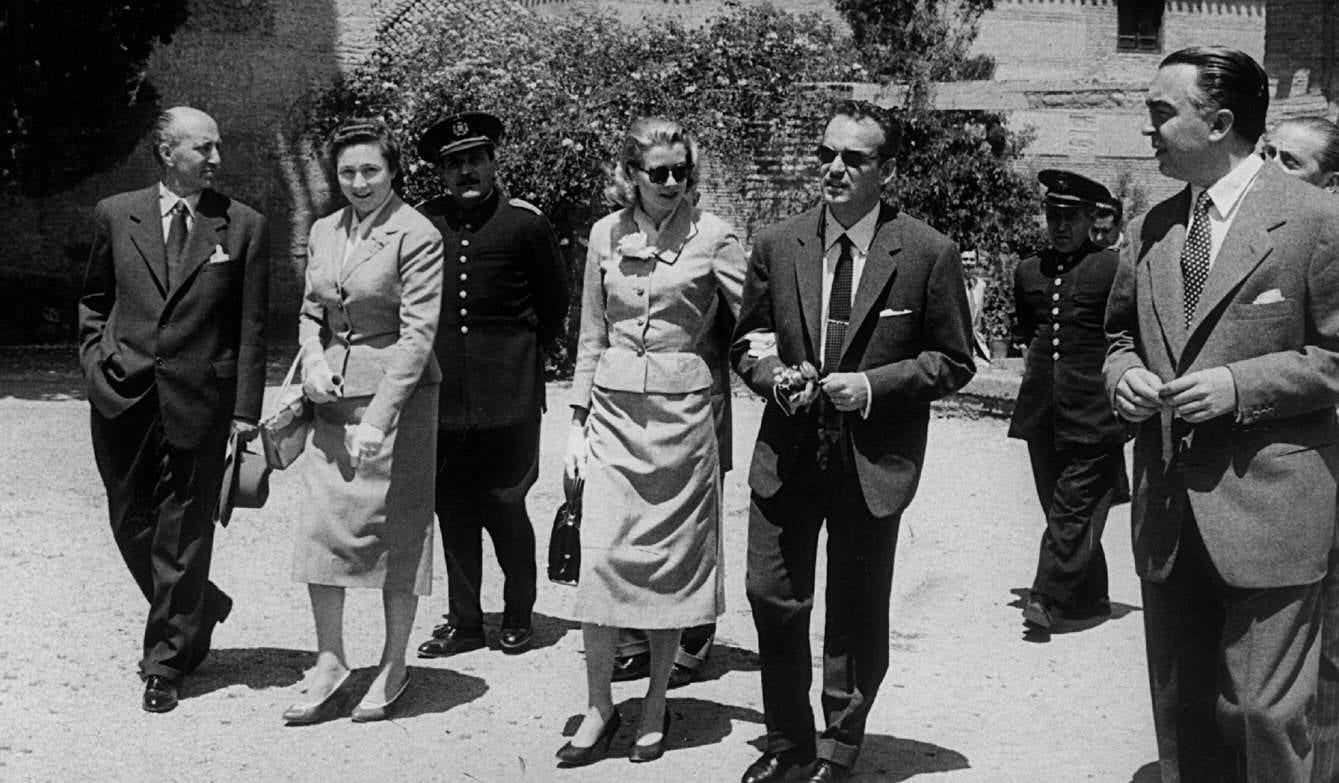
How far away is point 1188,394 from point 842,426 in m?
1.16

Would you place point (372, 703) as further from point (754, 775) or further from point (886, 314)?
point (886, 314)

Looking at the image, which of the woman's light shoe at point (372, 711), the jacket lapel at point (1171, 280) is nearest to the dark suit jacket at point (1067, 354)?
the jacket lapel at point (1171, 280)

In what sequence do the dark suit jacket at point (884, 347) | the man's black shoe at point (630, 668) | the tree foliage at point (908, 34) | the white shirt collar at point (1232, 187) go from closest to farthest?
the white shirt collar at point (1232, 187), the dark suit jacket at point (884, 347), the man's black shoe at point (630, 668), the tree foliage at point (908, 34)

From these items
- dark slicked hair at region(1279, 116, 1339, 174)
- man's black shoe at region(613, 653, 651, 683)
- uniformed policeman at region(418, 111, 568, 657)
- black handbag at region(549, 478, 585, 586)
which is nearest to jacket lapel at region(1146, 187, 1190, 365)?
dark slicked hair at region(1279, 116, 1339, 174)

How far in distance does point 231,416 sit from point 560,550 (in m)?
1.40

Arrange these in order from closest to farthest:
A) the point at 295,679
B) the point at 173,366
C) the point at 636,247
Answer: the point at 636,247 → the point at 173,366 → the point at 295,679

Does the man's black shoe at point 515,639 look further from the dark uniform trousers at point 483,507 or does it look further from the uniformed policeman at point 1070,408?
the uniformed policeman at point 1070,408

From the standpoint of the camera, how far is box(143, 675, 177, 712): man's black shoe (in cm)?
542

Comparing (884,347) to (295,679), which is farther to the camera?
(295,679)

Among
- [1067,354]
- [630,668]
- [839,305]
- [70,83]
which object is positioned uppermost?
[70,83]

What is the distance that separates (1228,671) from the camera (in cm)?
376

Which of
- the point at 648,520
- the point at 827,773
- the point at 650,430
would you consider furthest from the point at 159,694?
the point at 827,773

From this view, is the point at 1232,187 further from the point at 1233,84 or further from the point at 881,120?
the point at 881,120

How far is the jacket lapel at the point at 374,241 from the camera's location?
5367 mm
